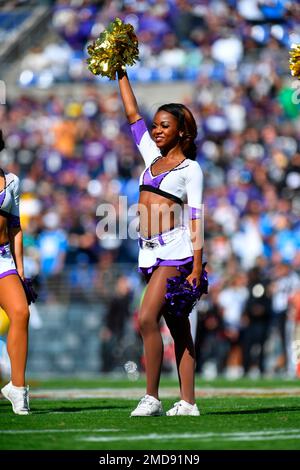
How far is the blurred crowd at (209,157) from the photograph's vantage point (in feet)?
61.4

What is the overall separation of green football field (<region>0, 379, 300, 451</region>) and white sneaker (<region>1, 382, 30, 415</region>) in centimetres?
8

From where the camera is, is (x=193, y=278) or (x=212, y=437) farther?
(x=193, y=278)

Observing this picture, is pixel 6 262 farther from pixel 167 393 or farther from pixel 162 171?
pixel 167 393

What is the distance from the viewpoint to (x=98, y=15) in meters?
25.2

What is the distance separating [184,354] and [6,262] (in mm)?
1370

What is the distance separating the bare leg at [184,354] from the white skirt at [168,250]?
35 cm

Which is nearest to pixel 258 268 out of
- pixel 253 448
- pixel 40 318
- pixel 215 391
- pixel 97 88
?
pixel 40 318

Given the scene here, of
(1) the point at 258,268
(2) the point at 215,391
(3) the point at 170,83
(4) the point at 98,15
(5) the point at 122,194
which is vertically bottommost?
(2) the point at 215,391

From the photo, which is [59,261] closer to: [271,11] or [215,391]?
[271,11]

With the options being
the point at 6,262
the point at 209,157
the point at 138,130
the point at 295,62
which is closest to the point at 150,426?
the point at 6,262

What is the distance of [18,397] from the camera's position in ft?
26.1

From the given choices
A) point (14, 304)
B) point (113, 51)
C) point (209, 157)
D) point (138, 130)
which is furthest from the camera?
point (209, 157)

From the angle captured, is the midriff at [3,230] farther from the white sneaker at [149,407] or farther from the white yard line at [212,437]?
the white yard line at [212,437]
